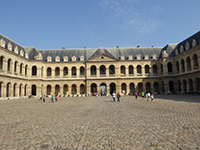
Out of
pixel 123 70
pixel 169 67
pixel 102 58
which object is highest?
pixel 102 58

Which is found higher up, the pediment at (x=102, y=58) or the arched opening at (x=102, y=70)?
the pediment at (x=102, y=58)

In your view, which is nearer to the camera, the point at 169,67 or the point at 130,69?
the point at 169,67

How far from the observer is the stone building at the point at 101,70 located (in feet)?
131

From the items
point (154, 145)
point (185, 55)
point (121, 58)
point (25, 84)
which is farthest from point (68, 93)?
point (154, 145)

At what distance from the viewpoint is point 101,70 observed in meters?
46.8

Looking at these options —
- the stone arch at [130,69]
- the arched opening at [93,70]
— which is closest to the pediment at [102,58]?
the arched opening at [93,70]

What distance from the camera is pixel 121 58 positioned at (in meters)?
45.8

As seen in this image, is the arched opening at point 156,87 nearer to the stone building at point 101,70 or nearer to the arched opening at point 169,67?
the stone building at point 101,70

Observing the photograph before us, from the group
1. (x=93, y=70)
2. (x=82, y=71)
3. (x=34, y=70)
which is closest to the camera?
(x=34, y=70)

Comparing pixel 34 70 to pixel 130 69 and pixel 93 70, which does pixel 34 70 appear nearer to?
pixel 93 70

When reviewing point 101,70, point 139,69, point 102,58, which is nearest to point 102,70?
point 101,70

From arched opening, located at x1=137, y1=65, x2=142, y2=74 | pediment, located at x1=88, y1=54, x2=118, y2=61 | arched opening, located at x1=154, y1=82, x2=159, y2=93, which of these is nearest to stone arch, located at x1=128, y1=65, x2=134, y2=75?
arched opening, located at x1=137, y1=65, x2=142, y2=74

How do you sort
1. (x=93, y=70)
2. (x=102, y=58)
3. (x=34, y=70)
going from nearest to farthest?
(x=34, y=70) < (x=102, y=58) < (x=93, y=70)

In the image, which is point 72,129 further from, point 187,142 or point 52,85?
point 52,85
